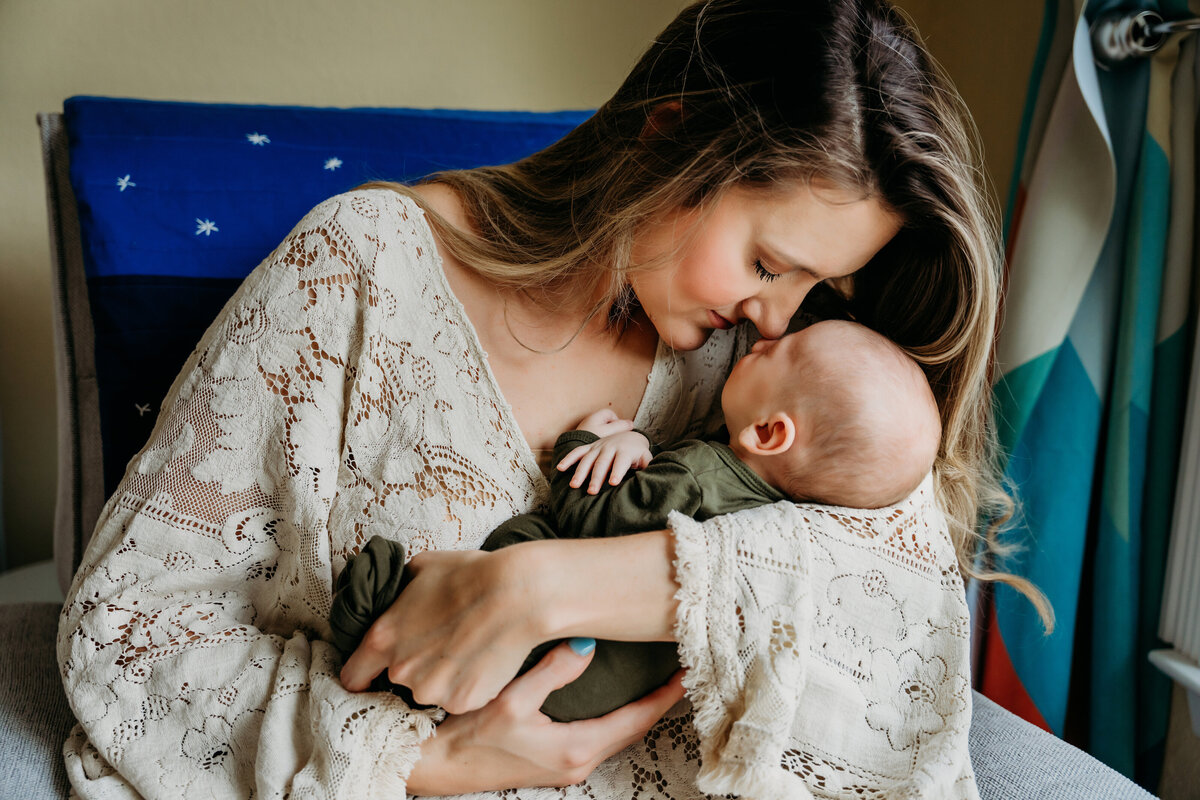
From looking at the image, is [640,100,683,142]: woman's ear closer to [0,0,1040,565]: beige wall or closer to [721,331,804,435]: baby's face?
[721,331,804,435]: baby's face

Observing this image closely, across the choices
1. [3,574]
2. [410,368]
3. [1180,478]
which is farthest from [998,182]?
[3,574]

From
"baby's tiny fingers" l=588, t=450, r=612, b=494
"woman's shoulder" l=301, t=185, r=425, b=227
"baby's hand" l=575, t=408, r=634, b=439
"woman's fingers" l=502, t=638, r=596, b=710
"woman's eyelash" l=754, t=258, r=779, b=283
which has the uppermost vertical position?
"woman's shoulder" l=301, t=185, r=425, b=227

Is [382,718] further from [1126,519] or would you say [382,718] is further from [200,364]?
[1126,519]

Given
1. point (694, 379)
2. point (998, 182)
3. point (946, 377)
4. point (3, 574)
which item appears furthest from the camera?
point (998, 182)

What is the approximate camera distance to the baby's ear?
3.36 ft

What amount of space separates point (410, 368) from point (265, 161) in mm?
554

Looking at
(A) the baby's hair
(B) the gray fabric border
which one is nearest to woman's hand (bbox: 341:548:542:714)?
(A) the baby's hair

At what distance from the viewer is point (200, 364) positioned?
0.97 meters

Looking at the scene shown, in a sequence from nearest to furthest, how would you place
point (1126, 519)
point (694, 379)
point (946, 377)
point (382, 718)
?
1. point (382, 718)
2. point (946, 377)
3. point (694, 379)
4. point (1126, 519)

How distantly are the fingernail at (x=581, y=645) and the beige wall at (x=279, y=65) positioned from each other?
5.02ft

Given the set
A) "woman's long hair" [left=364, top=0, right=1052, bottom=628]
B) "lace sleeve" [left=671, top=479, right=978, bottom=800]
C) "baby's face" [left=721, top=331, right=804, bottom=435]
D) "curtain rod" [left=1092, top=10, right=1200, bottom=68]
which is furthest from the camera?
"curtain rod" [left=1092, top=10, right=1200, bottom=68]

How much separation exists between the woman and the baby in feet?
0.12

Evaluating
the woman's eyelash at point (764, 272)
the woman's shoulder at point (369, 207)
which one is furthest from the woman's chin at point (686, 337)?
the woman's shoulder at point (369, 207)

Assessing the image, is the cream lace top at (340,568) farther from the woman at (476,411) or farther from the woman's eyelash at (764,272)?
the woman's eyelash at (764,272)
